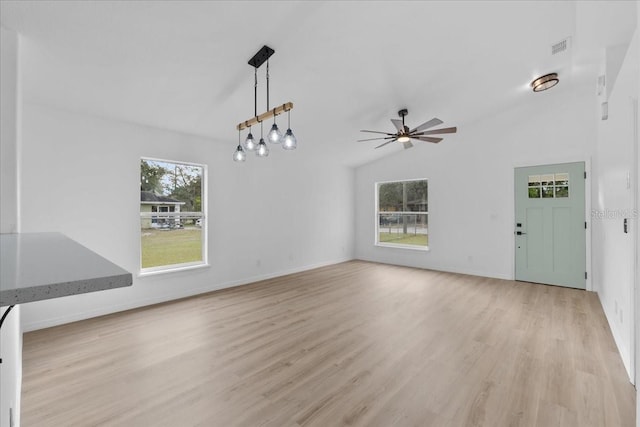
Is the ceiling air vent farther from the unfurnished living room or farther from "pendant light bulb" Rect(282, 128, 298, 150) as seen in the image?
"pendant light bulb" Rect(282, 128, 298, 150)

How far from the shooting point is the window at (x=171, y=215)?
14.1ft

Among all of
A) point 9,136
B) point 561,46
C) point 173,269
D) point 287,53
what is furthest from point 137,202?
point 561,46

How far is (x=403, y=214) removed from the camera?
23.7ft

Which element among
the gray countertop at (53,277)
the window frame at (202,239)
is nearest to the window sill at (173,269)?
the window frame at (202,239)

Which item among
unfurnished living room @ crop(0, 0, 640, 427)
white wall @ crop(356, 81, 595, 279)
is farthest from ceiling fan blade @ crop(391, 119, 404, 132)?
white wall @ crop(356, 81, 595, 279)

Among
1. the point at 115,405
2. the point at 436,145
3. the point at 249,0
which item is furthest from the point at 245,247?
the point at 436,145

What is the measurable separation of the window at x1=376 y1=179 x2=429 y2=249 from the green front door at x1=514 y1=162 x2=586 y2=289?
1811mm

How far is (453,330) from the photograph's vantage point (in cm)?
333

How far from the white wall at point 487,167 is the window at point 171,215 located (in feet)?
14.4

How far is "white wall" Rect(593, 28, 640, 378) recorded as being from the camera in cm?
242

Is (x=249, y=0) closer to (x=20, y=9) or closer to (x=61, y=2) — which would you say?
(x=61, y=2)

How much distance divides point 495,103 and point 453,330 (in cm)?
401

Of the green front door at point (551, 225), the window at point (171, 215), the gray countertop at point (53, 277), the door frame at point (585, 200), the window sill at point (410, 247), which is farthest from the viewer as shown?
the window sill at point (410, 247)

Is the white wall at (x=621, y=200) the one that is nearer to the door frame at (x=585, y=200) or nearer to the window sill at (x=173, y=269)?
the door frame at (x=585, y=200)
